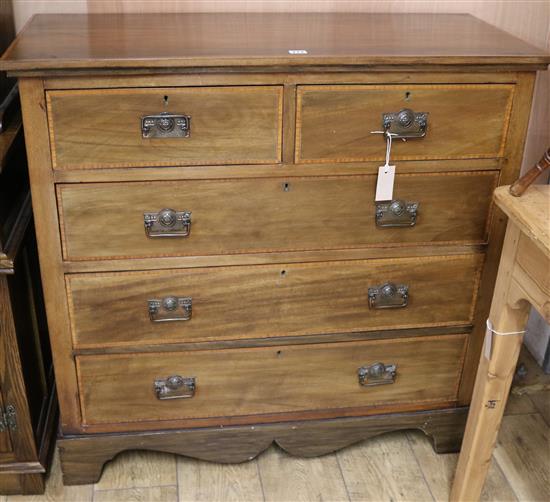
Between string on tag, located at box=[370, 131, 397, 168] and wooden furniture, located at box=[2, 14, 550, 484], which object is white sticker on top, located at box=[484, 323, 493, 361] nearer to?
wooden furniture, located at box=[2, 14, 550, 484]

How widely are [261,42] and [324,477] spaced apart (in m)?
1.13

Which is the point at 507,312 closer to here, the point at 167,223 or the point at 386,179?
the point at 386,179

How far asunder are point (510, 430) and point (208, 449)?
89 cm

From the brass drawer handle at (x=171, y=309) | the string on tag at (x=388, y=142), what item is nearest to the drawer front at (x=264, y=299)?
the brass drawer handle at (x=171, y=309)

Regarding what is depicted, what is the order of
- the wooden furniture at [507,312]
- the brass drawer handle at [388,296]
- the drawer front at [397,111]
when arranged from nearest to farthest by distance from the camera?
the wooden furniture at [507,312] → the drawer front at [397,111] → the brass drawer handle at [388,296]

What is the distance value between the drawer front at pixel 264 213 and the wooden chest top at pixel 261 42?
0.87 ft

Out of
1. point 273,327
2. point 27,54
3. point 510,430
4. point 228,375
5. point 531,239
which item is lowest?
point 510,430

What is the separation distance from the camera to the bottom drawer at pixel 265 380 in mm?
1938

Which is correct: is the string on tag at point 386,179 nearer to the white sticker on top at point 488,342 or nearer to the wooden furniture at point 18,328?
the white sticker on top at point 488,342

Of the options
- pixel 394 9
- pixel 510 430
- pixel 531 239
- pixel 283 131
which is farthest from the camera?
pixel 510 430

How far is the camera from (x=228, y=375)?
197 centimetres

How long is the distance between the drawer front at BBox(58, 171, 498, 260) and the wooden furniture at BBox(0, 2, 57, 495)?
0.17 m

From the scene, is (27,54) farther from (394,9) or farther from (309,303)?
(394,9)

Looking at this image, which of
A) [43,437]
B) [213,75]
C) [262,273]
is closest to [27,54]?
[213,75]
